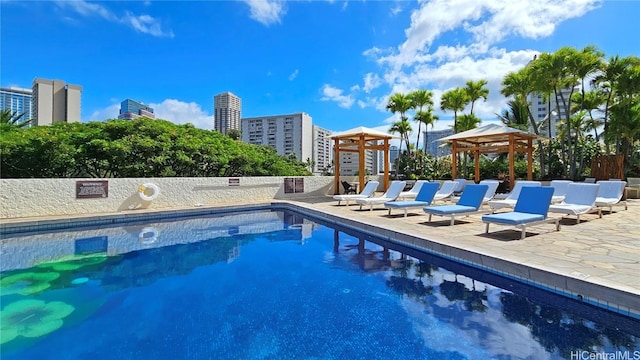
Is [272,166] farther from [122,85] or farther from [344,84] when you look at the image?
[122,85]

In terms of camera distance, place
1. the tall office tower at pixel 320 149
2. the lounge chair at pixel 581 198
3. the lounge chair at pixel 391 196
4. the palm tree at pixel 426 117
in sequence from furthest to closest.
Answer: the tall office tower at pixel 320 149 < the palm tree at pixel 426 117 < the lounge chair at pixel 391 196 < the lounge chair at pixel 581 198

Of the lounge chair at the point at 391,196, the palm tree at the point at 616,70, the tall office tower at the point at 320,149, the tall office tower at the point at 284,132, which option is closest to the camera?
the lounge chair at the point at 391,196

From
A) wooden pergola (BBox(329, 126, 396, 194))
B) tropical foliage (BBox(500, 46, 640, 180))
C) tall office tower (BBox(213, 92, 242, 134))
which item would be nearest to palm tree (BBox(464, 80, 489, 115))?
tropical foliage (BBox(500, 46, 640, 180))

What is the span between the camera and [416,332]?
3270 millimetres

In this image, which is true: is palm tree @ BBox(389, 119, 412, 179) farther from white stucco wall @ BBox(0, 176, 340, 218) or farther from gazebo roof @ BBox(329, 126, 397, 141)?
gazebo roof @ BBox(329, 126, 397, 141)

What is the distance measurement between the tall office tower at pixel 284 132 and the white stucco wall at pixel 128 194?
217 ft

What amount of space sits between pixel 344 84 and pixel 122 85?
13786mm

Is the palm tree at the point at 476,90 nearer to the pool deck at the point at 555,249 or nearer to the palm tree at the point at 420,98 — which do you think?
the palm tree at the point at 420,98

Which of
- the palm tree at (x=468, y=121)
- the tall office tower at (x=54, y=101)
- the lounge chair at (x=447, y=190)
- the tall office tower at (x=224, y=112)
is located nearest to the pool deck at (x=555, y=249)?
the lounge chair at (x=447, y=190)

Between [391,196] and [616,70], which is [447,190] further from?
[616,70]

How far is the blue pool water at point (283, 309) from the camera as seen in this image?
3002mm

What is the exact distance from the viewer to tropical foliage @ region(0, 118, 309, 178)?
12.4 m

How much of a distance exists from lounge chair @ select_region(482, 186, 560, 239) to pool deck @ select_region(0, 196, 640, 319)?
28 cm

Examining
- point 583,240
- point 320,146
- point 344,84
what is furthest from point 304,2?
point 320,146
